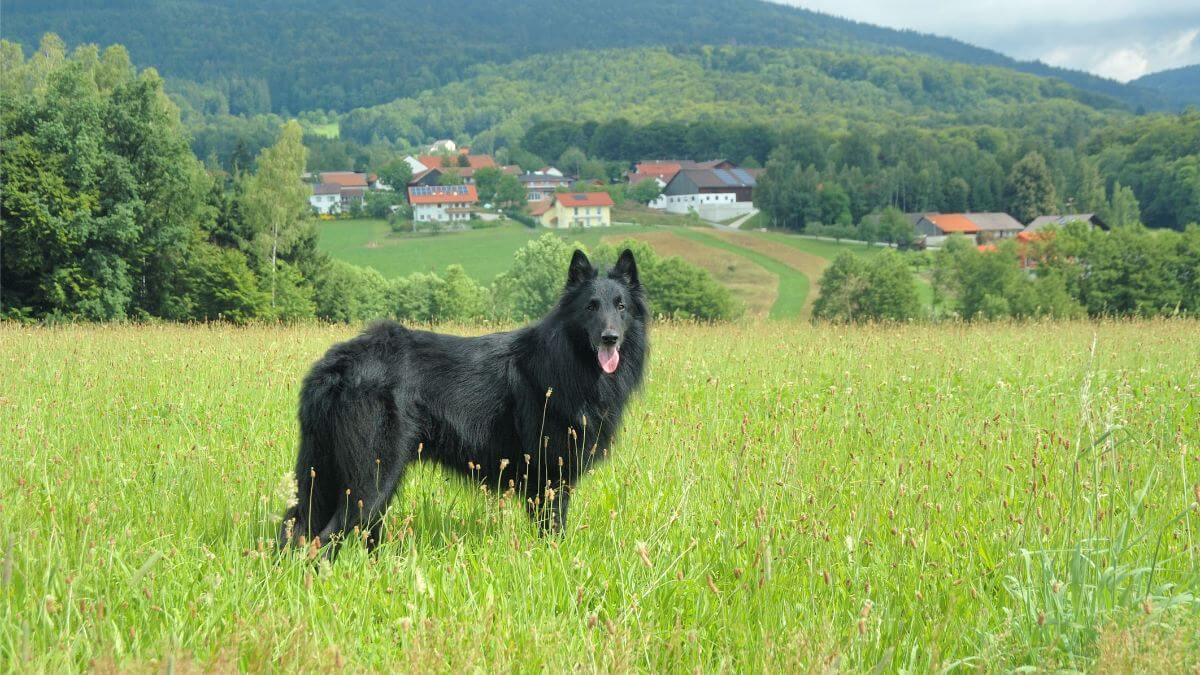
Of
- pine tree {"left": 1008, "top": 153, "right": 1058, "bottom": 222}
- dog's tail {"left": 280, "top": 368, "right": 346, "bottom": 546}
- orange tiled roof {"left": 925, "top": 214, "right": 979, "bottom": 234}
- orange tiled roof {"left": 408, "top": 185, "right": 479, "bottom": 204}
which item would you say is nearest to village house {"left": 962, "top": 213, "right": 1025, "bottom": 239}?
orange tiled roof {"left": 925, "top": 214, "right": 979, "bottom": 234}

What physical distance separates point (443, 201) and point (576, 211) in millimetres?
29961

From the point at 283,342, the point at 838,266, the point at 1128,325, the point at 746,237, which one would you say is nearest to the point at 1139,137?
the point at 746,237

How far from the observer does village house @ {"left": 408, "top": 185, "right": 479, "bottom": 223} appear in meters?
140

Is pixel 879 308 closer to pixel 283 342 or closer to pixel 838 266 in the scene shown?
pixel 838 266

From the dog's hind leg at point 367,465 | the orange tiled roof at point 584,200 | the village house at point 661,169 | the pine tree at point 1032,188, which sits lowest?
the dog's hind leg at point 367,465

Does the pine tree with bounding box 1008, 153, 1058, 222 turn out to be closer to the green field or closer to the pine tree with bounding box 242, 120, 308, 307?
the green field

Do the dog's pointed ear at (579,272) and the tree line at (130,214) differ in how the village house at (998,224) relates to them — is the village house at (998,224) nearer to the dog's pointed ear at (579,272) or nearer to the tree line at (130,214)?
the tree line at (130,214)

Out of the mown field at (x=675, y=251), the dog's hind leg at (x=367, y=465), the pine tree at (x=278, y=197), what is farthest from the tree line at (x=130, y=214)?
the mown field at (x=675, y=251)

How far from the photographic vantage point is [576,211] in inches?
5015

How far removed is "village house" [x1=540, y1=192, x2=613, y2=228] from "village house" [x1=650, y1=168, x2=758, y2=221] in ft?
79.8

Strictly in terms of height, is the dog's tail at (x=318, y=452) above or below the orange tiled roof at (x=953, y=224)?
below

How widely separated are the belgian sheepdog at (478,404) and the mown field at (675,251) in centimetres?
6532

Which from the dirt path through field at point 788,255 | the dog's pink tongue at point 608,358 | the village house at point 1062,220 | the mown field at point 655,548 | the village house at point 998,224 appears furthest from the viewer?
the village house at point 998,224

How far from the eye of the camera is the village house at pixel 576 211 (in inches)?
4921
